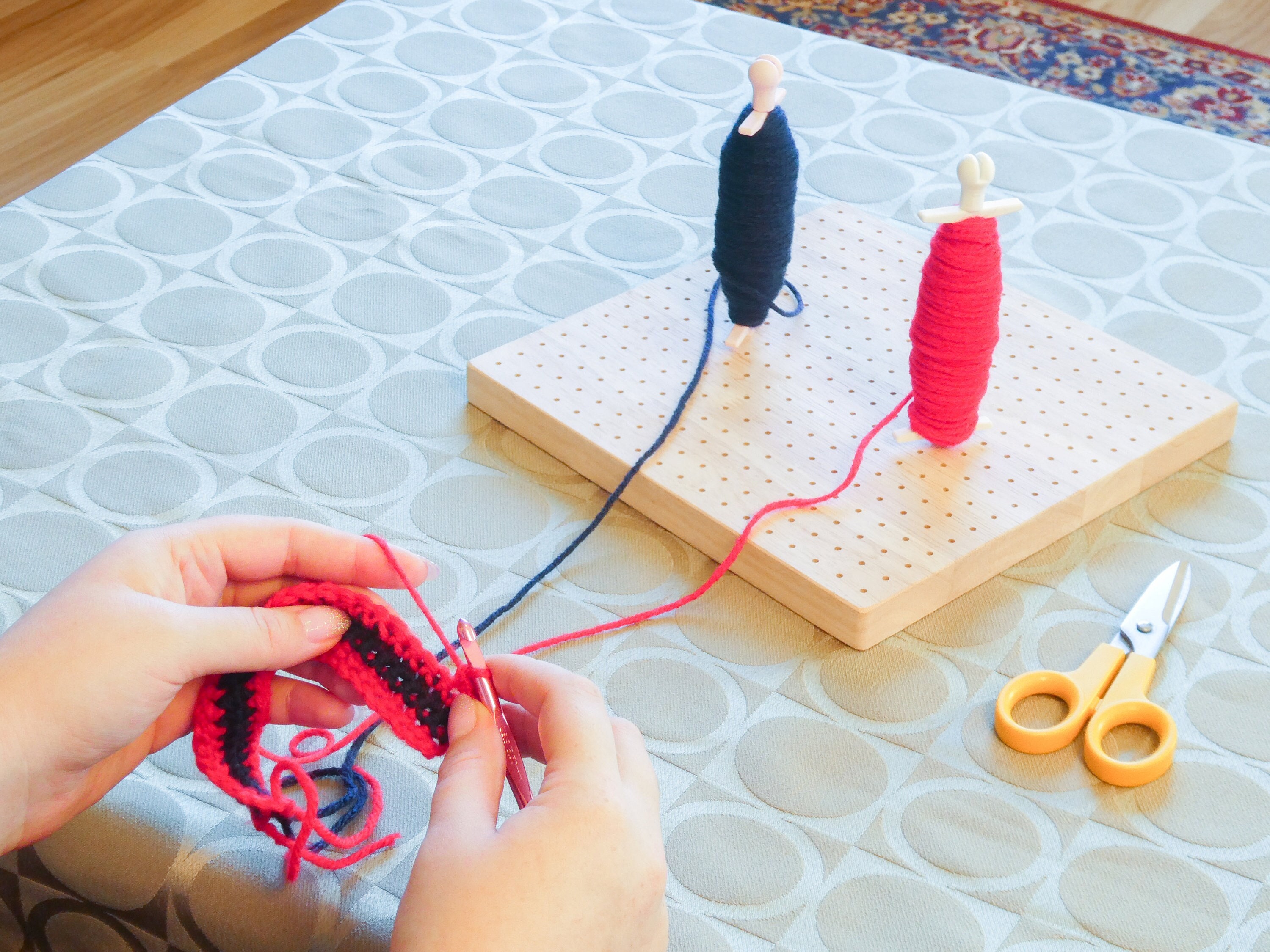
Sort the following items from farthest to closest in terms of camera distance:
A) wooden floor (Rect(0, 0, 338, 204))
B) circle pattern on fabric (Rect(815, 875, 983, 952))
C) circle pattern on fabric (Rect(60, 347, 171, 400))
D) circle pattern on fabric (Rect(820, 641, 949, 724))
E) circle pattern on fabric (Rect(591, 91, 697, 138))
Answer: wooden floor (Rect(0, 0, 338, 204)) < circle pattern on fabric (Rect(591, 91, 697, 138)) < circle pattern on fabric (Rect(60, 347, 171, 400)) < circle pattern on fabric (Rect(820, 641, 949, 724)) < circle pattern on fabric (Rect(815, 875, 983, 952))

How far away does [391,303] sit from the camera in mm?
1008

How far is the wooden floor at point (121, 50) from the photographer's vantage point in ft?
6.31

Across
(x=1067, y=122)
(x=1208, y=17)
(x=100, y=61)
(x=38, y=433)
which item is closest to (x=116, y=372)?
(x=38, y=433)

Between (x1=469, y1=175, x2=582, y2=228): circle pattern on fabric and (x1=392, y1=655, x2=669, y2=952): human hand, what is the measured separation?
592mm

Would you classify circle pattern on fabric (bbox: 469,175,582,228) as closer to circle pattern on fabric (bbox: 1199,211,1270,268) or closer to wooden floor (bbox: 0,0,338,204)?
circle pattern on fabric (bbox: 1199,211,1270,268)

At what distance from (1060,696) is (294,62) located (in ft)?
3.20

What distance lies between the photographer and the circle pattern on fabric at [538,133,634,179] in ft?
3.84

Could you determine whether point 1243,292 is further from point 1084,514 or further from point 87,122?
point 87,122

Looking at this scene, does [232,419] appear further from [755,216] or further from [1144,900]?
[1144,900]

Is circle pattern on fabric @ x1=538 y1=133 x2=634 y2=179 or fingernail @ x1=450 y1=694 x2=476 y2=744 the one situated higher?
fingernail @ x1=450 y1=694 x2=476 y2=744

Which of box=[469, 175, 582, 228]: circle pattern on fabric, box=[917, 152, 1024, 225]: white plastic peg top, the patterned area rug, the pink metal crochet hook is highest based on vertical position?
box=[917, 152, 1024, 225]: white plastic peg top

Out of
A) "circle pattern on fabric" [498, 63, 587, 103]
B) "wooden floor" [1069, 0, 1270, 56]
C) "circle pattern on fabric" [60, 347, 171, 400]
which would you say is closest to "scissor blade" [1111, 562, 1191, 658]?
"circle pattern on fabric" [60, 347, 171, 400]

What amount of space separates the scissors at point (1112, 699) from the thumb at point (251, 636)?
13.5 inches

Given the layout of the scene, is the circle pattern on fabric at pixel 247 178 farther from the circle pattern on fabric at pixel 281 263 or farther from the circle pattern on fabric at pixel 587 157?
the circle pattern on fabric at pixel 587 157
